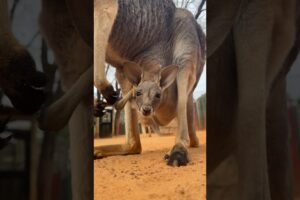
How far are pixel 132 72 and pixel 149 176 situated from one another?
37cm

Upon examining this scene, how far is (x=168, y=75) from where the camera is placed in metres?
1.26

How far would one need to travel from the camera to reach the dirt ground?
3.48 feet

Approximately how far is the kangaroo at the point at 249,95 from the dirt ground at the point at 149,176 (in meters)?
0.49

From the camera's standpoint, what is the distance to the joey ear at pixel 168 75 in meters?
1.23

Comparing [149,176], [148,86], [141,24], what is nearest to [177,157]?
[149,176]

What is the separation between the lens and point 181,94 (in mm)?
1250

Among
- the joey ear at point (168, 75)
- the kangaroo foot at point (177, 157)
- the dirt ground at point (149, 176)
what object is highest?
the joey ear at point (168, 75)

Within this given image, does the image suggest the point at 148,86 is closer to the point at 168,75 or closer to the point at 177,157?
the point at 168,75

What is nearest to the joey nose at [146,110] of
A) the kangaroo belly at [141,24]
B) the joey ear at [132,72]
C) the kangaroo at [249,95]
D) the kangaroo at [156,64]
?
the kangaroo at [156,64]

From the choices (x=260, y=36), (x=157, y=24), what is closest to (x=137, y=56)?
(x=157, y=24)

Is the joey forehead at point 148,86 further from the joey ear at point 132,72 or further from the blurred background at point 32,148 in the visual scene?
the blurred background at point 32,148

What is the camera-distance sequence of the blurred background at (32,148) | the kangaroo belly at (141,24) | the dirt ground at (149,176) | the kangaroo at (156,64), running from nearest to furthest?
the blurred background at (32,148)
the dirt ground at (149,176)
the kangaroo at (156,64)
the kangaroo belly at (141,24)

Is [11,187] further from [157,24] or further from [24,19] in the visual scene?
[157,24]

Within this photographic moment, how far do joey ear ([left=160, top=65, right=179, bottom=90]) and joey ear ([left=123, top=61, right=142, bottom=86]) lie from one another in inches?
3.2
